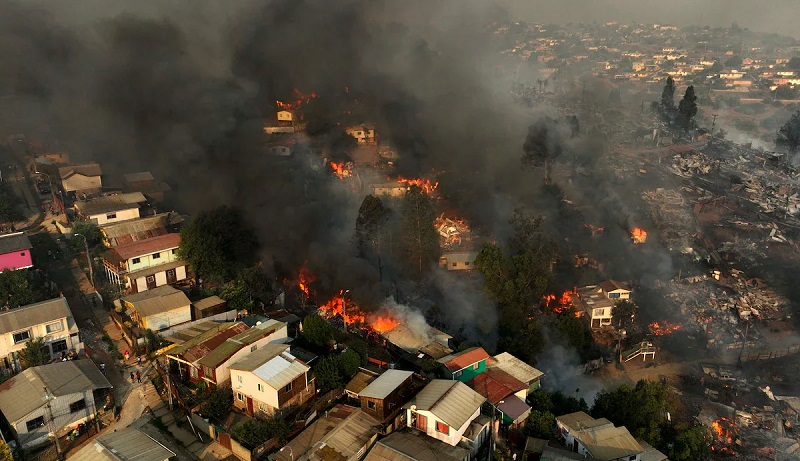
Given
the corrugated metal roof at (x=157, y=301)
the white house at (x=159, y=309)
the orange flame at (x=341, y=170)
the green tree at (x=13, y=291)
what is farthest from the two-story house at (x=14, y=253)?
the orange flame at (x=341, y=170)

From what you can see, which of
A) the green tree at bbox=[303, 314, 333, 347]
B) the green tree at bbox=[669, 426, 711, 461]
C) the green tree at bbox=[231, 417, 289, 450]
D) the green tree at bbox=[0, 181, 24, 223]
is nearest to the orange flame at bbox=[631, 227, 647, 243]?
the green tree at bbox=[669, 426, 711, 461]

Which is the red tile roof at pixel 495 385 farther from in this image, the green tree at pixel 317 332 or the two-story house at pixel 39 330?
the two-story house at pixel 39 330

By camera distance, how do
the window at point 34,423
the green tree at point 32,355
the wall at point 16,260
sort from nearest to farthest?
the window at point 34,423 < the green tree at point 32,355 < the wall at point 16,260

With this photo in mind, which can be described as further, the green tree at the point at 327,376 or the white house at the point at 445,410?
the green tree at the point at 327,376

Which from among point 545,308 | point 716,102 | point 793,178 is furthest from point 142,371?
point 716,102

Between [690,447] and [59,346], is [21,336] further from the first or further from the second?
[690,447]

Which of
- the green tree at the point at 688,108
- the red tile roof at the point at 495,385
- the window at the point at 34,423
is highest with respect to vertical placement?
the green tree at the point at 688,108

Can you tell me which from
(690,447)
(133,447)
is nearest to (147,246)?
(133,447)
